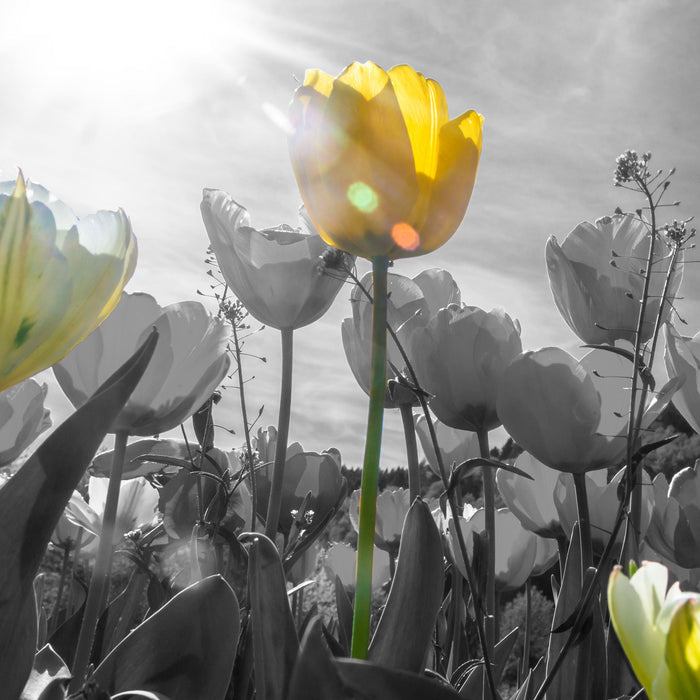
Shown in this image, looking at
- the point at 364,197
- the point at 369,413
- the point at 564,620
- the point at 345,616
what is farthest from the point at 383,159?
the point at 345,616

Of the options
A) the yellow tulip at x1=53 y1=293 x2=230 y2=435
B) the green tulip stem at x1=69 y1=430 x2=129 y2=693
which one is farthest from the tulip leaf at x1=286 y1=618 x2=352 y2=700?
the yellow tulip at x1=53 y1=293 x2=230 y2=435

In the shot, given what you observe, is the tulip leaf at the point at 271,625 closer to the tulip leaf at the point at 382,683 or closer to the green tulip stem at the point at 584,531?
the tulip leaf at the point at 382,683

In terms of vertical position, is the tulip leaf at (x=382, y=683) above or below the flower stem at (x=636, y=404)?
below

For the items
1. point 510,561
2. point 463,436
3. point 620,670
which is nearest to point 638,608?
point 620,670

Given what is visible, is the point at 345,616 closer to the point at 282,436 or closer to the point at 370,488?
the point at 282,436

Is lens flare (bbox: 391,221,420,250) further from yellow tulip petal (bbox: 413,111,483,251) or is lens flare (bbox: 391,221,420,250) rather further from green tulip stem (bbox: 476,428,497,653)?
green tulip stem (bbox: 476,428,497,653)

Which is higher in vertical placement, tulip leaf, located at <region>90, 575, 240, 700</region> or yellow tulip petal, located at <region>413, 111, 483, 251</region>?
yellow tulip petal, located at <region>413, 111, 483, 251</region>

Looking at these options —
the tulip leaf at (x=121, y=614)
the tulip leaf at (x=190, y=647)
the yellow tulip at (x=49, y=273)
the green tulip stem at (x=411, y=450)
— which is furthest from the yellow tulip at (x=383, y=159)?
the tulip leaf at (x=121, y=614)
